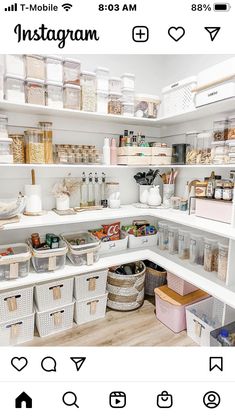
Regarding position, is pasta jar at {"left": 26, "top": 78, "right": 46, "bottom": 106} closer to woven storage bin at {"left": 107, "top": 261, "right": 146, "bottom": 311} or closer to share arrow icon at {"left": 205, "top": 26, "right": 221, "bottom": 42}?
share arrow icon at {"left": 205, "top": 26, "right": 221, "bottom": 42}

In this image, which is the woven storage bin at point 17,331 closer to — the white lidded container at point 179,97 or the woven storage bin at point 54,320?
the woven storage bin at point 54,320

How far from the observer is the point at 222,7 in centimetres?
116

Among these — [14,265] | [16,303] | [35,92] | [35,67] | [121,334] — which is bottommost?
[121,334]

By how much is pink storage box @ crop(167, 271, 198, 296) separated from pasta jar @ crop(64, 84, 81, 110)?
4.90 ft

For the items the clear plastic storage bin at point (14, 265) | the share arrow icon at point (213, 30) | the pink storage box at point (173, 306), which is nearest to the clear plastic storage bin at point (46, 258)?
the clear plastic storage bin at point (14, 265)

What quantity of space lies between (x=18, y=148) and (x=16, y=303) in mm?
1042

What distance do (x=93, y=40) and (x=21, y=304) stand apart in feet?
5.48

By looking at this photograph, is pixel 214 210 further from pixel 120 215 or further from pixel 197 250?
pixel 120 215

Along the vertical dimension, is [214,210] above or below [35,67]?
below

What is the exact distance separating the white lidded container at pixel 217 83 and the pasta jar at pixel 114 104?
589mm

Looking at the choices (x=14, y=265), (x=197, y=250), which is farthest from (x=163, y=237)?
(x=14, y=265)

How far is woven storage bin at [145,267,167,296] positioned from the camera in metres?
2.28

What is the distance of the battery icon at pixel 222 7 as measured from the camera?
1146 millimetres

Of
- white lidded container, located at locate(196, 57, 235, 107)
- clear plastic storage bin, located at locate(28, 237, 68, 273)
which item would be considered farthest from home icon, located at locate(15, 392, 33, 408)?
white lidded container, located at locate(196, 57, 235, 107)
